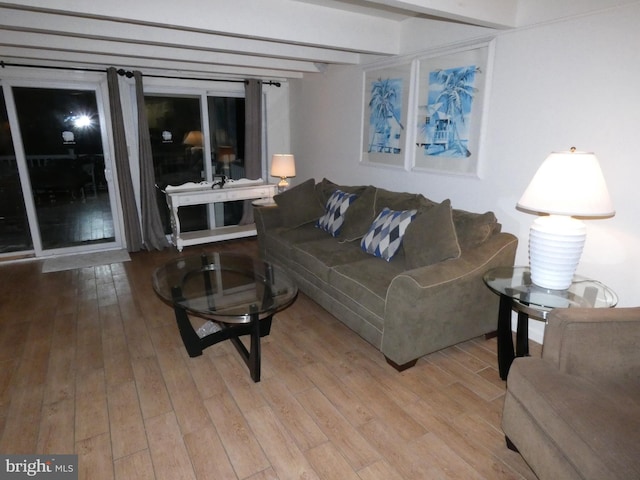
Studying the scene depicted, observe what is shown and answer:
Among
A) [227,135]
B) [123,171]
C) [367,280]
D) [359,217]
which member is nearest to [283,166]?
[227,135]

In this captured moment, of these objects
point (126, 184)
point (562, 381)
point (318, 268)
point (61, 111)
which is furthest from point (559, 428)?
point (61, 111)

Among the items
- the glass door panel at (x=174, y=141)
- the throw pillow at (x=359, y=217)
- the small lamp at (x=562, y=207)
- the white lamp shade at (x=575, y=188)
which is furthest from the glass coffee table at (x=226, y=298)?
the glass door panel at (x=174, y=141)

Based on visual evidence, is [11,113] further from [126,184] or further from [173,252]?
[173,252]

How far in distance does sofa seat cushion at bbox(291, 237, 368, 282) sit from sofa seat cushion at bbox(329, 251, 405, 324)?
99 millimetres

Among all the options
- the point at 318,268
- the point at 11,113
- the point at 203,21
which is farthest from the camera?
the point at 11,113

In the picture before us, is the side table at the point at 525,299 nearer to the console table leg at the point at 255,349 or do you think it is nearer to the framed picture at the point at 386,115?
the console table leg at the point at 255,349

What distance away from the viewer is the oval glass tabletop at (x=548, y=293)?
77.0 inches

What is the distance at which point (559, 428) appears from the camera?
4.43ft

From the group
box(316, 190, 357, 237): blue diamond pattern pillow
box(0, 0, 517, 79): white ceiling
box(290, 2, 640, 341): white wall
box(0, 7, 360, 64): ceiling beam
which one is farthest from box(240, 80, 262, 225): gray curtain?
box(290, 2, 640, 341): white wall

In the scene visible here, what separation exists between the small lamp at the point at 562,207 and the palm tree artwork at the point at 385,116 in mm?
1718

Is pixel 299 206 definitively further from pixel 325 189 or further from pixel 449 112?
pixel 449 112

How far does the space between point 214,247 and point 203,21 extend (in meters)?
2.91

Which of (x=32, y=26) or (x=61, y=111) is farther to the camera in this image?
(x=61, y=111)

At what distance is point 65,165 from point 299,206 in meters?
2.94
